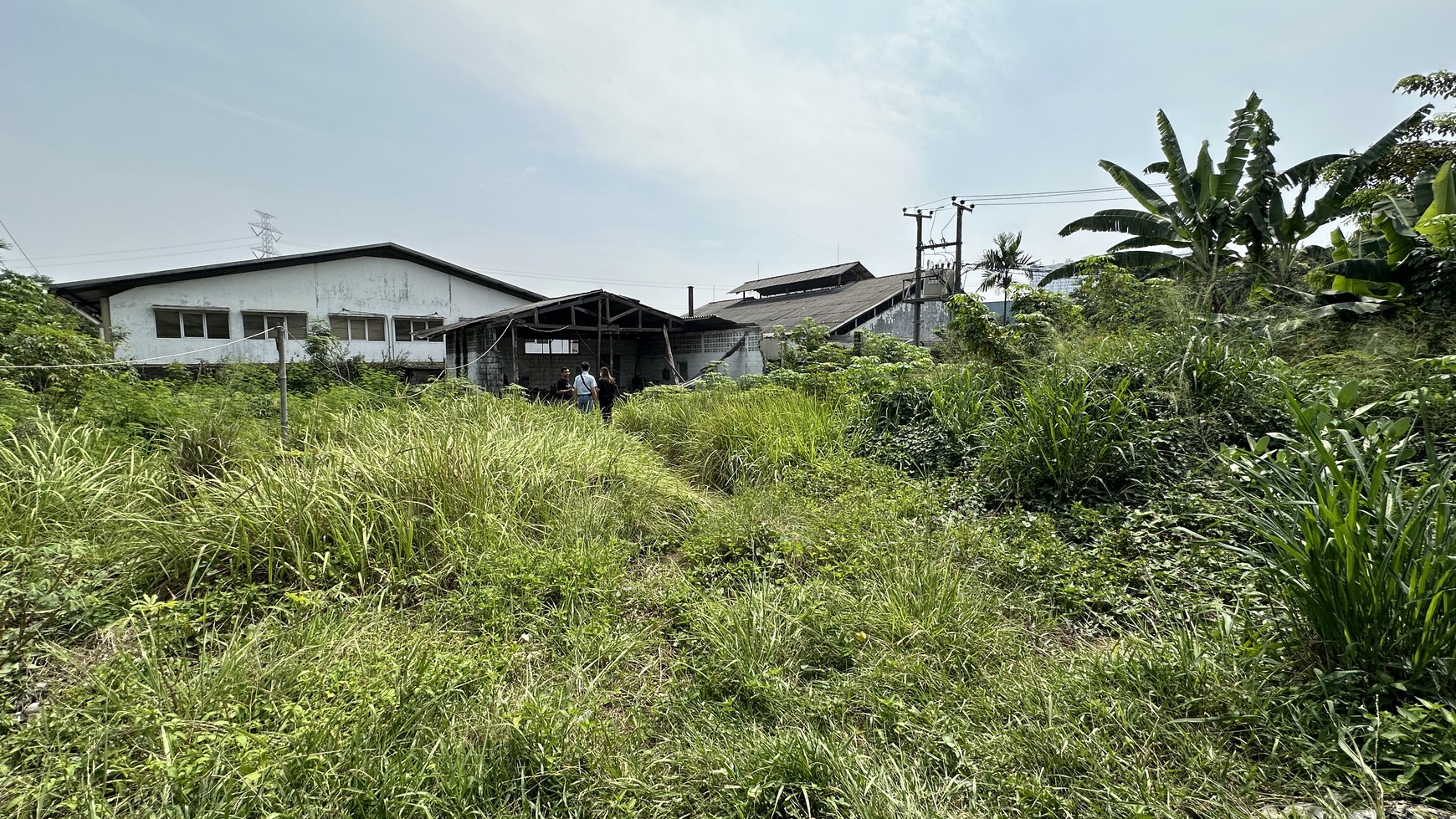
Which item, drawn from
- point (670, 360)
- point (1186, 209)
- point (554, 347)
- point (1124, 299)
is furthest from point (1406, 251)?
point (554, 347)

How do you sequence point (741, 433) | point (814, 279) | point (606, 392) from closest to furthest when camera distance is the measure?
point (741, 433) → point (606, 392) → point (814, 279)

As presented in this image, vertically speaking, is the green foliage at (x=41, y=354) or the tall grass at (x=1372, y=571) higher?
the green foliage at (x=41, y=354)

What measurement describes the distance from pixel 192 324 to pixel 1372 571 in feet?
80.8

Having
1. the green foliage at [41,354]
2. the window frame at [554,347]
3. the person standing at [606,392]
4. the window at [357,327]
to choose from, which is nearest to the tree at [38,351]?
the green foliage at [41,354]

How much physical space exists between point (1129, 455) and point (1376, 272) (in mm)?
5544

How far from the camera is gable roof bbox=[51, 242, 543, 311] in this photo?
16359 millimetres

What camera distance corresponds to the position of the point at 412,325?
21.6 meters

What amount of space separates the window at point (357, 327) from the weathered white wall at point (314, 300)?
7.9 inches

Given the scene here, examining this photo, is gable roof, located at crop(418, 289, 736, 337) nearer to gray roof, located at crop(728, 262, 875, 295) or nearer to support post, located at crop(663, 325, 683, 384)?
support post, located at crop(663, 325, 683, 384)

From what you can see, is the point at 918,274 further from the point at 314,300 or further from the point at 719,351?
the point at 314,300

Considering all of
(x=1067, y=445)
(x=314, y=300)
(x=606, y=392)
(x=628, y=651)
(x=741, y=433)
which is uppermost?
(x=314, y=300)

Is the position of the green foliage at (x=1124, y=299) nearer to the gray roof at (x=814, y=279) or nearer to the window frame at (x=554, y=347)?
the window frame at (x=554, y=347)

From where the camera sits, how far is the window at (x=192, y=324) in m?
17.7

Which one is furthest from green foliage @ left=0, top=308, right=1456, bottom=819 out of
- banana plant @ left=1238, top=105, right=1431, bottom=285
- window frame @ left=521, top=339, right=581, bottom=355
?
window frame @ left=521, top=339, right=581, bottom=355
